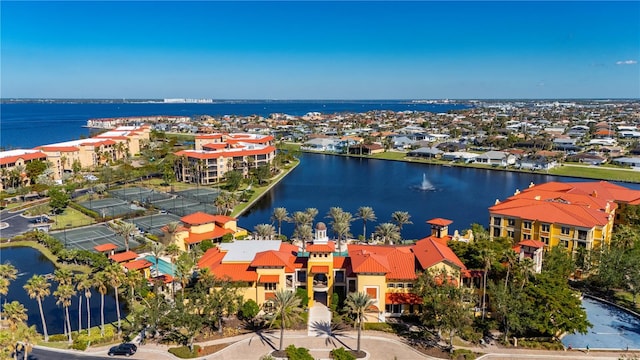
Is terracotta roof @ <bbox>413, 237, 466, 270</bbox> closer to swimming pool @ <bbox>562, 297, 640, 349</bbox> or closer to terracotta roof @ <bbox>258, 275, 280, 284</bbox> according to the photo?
swimming pool @ <bbox>562, 297, 640, 349</bbox>

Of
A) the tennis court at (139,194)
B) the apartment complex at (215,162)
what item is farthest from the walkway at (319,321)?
the apartment complex at (215,162)

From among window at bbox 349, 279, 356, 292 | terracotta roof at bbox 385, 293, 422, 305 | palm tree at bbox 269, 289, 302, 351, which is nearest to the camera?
palm tree at bbox 269, 289, 302, 351

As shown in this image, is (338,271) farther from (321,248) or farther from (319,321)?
(319,321)

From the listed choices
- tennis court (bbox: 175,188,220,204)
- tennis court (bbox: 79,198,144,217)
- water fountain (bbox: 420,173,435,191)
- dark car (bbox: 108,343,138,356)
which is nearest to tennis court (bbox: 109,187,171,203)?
tennis court (bbox: 79,198,144,217)

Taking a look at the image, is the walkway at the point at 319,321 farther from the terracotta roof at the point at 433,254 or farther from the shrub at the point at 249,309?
the terracotta roof at the point at 433,254

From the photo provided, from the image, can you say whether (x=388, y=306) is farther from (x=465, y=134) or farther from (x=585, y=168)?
(x=465, y=134)

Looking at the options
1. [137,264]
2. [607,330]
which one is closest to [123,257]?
[137,264]

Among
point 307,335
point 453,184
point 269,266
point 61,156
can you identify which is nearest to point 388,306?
point 307,335

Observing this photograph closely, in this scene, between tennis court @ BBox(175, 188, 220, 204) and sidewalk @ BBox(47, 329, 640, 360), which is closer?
sidewalk @ BBox(47, 329, 640, 360)
